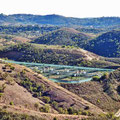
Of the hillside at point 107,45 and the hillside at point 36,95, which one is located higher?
the hillside at point 107,45

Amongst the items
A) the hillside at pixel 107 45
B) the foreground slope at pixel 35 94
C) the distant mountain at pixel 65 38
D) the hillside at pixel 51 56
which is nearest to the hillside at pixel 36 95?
the foreground slope at pixel 35 94

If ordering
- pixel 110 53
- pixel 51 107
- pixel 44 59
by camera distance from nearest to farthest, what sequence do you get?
pixel 51 107 → pixel 44 59 → pixel 110 53

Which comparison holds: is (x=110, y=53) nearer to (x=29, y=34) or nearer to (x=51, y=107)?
(x=51, y=107)

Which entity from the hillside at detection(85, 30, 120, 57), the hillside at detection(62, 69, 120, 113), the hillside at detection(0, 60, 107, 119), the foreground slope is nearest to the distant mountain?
the hillside at detection(85, 30, 120, 57)

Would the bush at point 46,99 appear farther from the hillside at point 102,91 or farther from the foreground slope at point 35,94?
the hillside at point 102,91

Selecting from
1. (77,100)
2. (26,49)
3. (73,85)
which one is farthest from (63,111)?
(26,49)

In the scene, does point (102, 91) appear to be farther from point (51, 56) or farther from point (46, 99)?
point (51, 56)

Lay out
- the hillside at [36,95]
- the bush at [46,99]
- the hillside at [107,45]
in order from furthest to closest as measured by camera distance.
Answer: the hillside at [107,45] → the bush at [46,99] → the hillside at [36,95]
